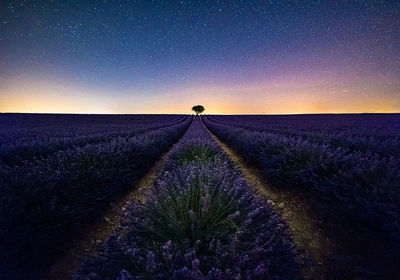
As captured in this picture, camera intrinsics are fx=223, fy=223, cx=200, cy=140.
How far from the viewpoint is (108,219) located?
3455 mm

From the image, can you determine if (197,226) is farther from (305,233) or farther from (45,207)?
(305,233)

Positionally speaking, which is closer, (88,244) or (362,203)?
(362,203)

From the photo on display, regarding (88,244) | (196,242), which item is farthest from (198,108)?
(196,242)

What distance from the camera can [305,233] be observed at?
298 cm

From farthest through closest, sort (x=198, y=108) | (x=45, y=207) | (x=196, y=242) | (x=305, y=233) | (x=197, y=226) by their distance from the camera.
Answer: (x=198, y=108), (x=305, y=233), (x=45, y=207), (x=197, y=226), (x=196, y=242)

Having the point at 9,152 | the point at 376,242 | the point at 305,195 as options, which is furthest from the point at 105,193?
the point at 376,242

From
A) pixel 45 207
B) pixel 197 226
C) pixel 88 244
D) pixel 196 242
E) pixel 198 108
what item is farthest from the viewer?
pixel 198 108

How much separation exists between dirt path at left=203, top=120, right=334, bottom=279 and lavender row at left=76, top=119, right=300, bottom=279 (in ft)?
1.37

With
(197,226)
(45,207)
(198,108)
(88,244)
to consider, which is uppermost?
(198,108)

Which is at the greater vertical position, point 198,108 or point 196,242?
point 198,108

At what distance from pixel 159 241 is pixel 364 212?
229cm

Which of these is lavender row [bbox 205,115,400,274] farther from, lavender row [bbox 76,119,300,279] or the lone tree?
the lone tree

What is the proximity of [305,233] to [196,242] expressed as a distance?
215 centimetres

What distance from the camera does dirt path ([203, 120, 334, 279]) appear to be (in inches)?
87.5
